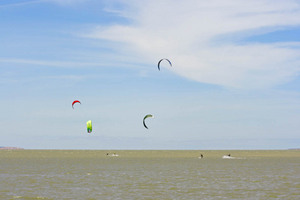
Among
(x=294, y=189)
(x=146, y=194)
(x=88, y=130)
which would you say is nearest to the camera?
(x=146, y=194)

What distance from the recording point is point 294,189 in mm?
38688

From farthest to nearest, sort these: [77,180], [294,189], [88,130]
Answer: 1. [88,130]
2. [77,180]
3. [294,189]

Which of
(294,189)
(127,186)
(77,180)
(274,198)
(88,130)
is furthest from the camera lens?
(88,130)

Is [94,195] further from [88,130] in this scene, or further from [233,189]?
[88,130]

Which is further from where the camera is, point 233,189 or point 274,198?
point 233,189

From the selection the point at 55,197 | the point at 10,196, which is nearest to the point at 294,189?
the point at 55,197

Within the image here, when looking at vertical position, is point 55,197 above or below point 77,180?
below

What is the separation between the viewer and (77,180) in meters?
47.3

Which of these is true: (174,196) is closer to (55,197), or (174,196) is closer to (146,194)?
(146,194)

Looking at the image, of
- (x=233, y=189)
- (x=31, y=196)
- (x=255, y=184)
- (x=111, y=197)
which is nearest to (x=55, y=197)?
(x=31, y=196)

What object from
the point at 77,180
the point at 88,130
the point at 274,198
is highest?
the point at 88,130

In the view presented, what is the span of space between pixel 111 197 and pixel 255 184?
16.0 m

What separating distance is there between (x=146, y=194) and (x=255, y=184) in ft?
42.4

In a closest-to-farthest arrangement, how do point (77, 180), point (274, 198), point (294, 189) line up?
point (274, 198)
point (294, 189)
point (77, 180)
